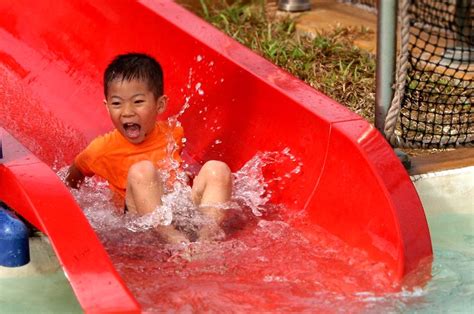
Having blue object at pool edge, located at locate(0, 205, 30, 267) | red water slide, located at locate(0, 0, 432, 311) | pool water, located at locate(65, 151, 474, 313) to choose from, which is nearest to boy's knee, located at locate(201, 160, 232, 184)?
pool water, located at locate(65, 151, 474, 313)

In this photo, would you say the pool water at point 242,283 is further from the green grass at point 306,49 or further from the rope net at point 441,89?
the green grass at point 306,49

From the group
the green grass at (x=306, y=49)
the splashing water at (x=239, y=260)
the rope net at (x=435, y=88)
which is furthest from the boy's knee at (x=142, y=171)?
the green grass at (x=306, y=49)

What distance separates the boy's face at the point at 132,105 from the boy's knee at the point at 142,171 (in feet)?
0.63

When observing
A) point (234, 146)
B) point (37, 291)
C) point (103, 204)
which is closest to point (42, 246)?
point (37, 291)

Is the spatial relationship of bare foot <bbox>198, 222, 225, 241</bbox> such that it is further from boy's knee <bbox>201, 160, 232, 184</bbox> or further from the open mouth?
the open mouth

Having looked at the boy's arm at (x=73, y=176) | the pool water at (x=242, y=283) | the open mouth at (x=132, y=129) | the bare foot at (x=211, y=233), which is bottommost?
the pool water at (x=242, y=283)

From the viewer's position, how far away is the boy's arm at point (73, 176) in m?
3.45

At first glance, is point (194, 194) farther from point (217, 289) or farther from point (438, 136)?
point (438, 136)

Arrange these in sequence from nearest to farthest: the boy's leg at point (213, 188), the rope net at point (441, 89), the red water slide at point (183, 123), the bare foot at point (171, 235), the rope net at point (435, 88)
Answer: the red water slide at point (183, 123) < the bare foot at point (171, 235) < the boy's leg at point (213, 188) < the rope net at point (435, 88) < the rope net at point (441, 89)

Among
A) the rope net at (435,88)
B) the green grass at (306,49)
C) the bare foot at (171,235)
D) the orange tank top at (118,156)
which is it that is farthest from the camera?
the green grass at (306,49)

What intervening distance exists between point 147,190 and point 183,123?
0.72 m

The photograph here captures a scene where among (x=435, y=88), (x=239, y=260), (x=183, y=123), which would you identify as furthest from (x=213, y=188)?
(x=435, y=88)

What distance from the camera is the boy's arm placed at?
3449 mm

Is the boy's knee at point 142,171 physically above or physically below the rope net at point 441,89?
above
